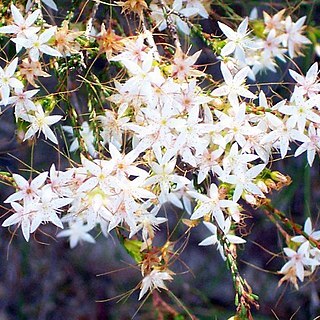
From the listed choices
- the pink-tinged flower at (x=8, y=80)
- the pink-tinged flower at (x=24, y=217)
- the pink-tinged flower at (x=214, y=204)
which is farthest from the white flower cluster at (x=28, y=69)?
the pink-tinged flower at (x=214, y=204)

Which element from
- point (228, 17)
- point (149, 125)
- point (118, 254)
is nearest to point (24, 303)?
point (118, 254)

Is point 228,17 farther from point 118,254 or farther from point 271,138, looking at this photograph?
point 118,254

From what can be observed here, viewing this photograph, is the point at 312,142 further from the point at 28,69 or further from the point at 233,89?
the point at 28,69

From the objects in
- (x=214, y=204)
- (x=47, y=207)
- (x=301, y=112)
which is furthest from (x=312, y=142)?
(x=47, y=207)

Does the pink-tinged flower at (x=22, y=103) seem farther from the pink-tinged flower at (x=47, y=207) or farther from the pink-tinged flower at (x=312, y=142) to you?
the pink-tinged flower at (x=312, y=142)

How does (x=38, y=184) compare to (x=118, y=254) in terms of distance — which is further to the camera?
(x=118, y=254)

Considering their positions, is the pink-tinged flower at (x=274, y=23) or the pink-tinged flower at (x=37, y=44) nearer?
the pink-tinged flower at (x=37, y=44)
